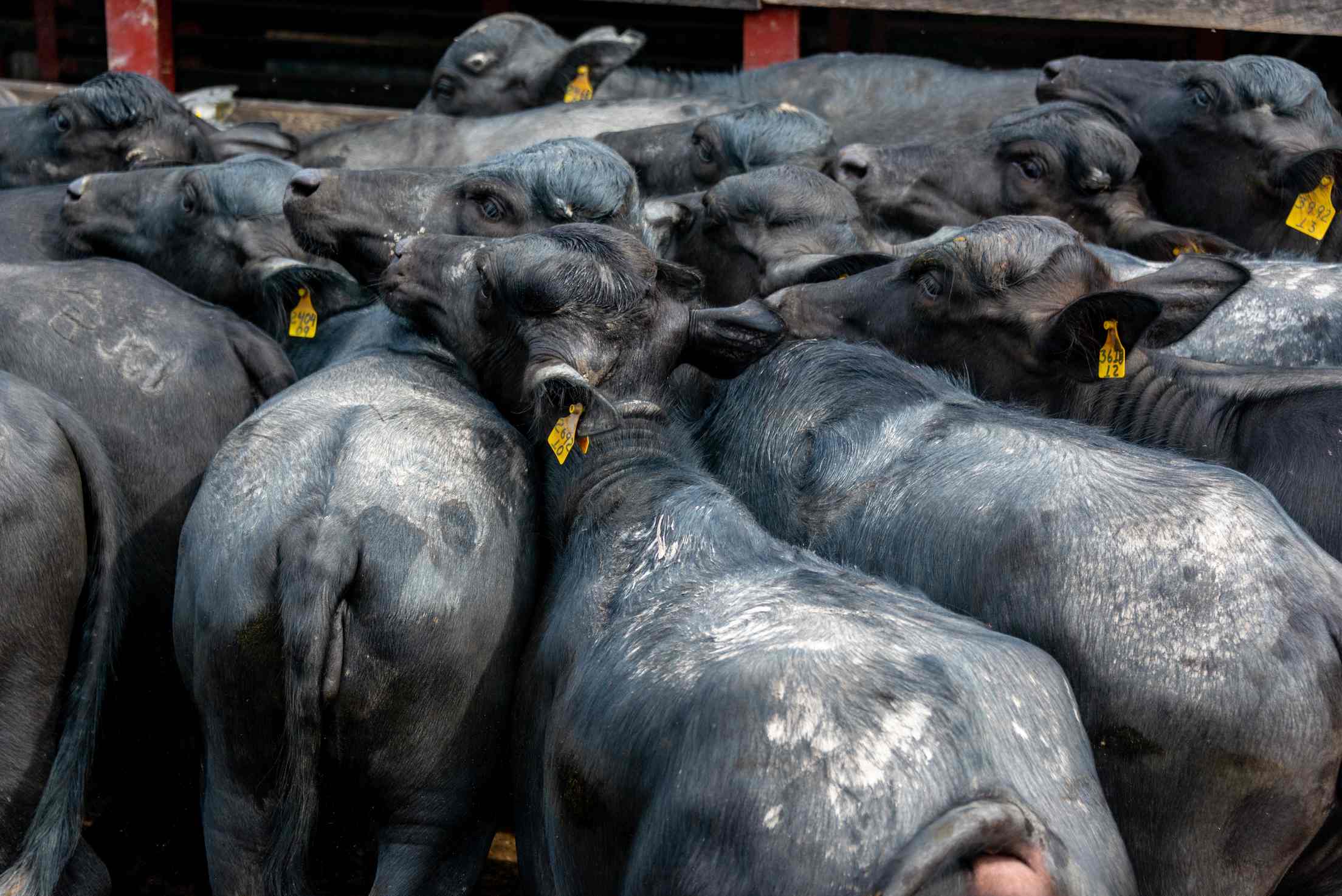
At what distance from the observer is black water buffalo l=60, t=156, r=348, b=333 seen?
5.64 m

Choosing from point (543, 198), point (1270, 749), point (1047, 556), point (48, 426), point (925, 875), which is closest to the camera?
point (925, 875)

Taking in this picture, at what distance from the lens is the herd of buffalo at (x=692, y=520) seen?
2.72m

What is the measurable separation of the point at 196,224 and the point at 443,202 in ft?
4.09

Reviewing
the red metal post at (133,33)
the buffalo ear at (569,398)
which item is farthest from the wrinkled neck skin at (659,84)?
the buffalo ear at (569,398)

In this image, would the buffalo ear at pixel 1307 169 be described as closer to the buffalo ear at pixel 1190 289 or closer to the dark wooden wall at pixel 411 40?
the buffalo ear at pixel 1190 289

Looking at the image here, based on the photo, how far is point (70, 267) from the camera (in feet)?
16.6

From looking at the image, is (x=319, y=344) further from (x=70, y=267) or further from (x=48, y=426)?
(x=48, y=426)

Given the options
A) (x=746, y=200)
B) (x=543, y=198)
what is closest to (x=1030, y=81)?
(x=746, y=200)

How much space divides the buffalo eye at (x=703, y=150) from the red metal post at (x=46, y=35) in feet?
21.3

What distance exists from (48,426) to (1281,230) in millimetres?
4661

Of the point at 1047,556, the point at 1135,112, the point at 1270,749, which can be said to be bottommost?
the point at 1270,749

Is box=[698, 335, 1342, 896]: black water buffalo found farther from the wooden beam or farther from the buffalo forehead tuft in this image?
the wooden beam

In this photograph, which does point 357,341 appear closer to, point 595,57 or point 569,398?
point 569,398

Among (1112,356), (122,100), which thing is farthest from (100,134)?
(1112,356)
